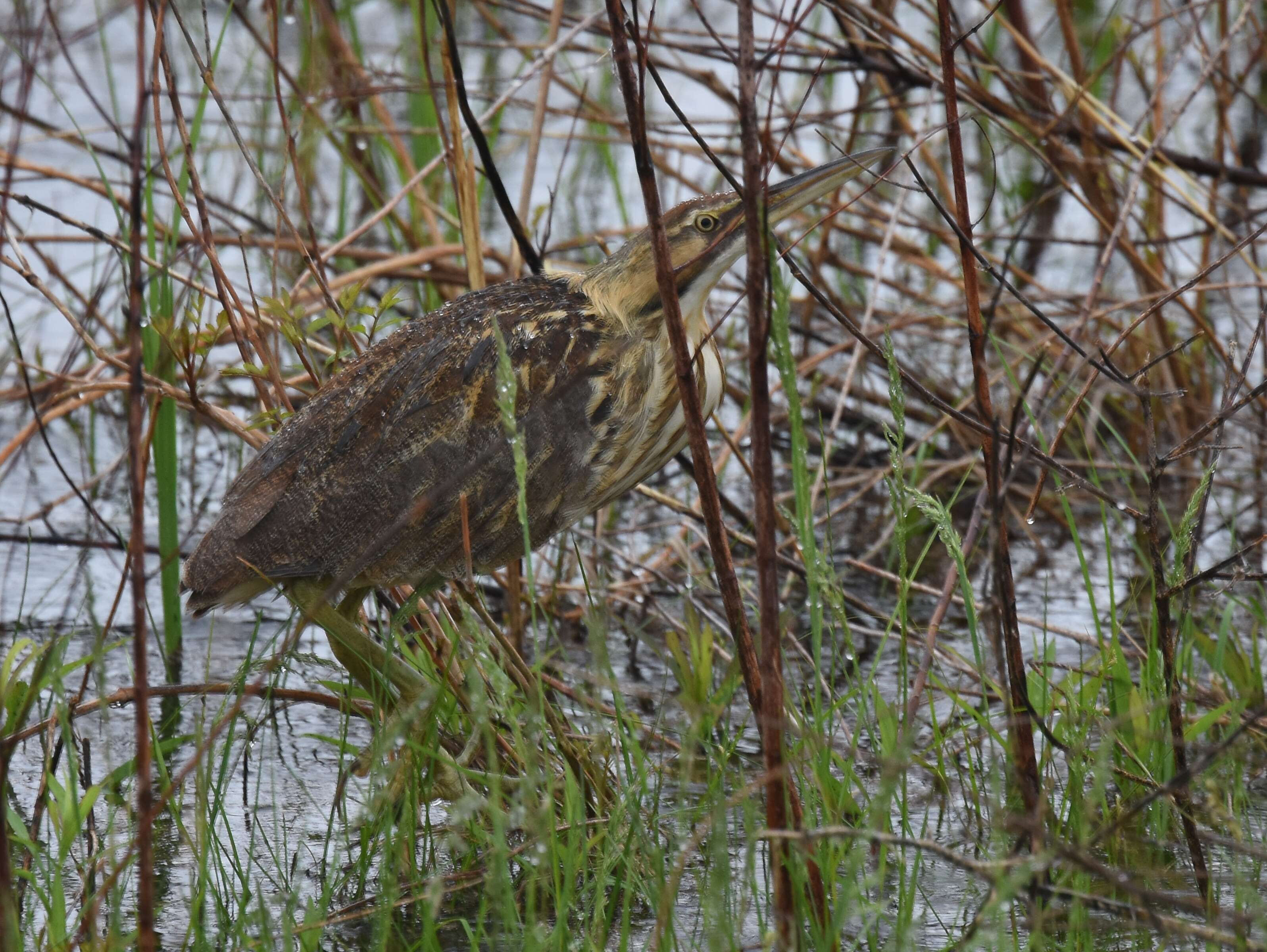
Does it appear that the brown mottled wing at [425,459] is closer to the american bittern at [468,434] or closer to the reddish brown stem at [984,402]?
the american bittern at [468,434]

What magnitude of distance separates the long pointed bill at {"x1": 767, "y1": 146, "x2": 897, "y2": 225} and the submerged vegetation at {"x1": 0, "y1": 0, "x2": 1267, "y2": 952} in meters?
0.13

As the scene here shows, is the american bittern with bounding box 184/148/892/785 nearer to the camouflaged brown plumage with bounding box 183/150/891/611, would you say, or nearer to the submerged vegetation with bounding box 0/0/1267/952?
the camouflaged brown plumage with bounding box 183/150/891/611

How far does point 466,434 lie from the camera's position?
2217 millimetres

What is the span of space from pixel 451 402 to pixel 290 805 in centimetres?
71

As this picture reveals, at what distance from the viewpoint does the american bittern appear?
2199mm

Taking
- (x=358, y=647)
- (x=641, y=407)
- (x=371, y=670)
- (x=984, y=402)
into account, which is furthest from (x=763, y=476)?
(x=358, y=647)

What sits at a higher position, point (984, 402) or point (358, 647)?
point (984, 402)

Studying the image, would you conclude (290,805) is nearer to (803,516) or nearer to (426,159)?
(803,516)

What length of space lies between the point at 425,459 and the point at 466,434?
0.07m

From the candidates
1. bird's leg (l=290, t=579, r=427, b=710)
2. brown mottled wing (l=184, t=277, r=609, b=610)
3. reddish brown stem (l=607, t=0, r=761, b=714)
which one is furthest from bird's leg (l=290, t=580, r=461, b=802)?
reddish brown stem (l=607, t=0, r=761, b=714)

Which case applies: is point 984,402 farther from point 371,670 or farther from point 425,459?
point 371,670

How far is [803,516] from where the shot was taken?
1.55 metres

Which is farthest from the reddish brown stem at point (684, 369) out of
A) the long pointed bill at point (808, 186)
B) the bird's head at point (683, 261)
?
the bird's head at point (683, 261)

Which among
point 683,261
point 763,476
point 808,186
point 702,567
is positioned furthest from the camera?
point 702,567
